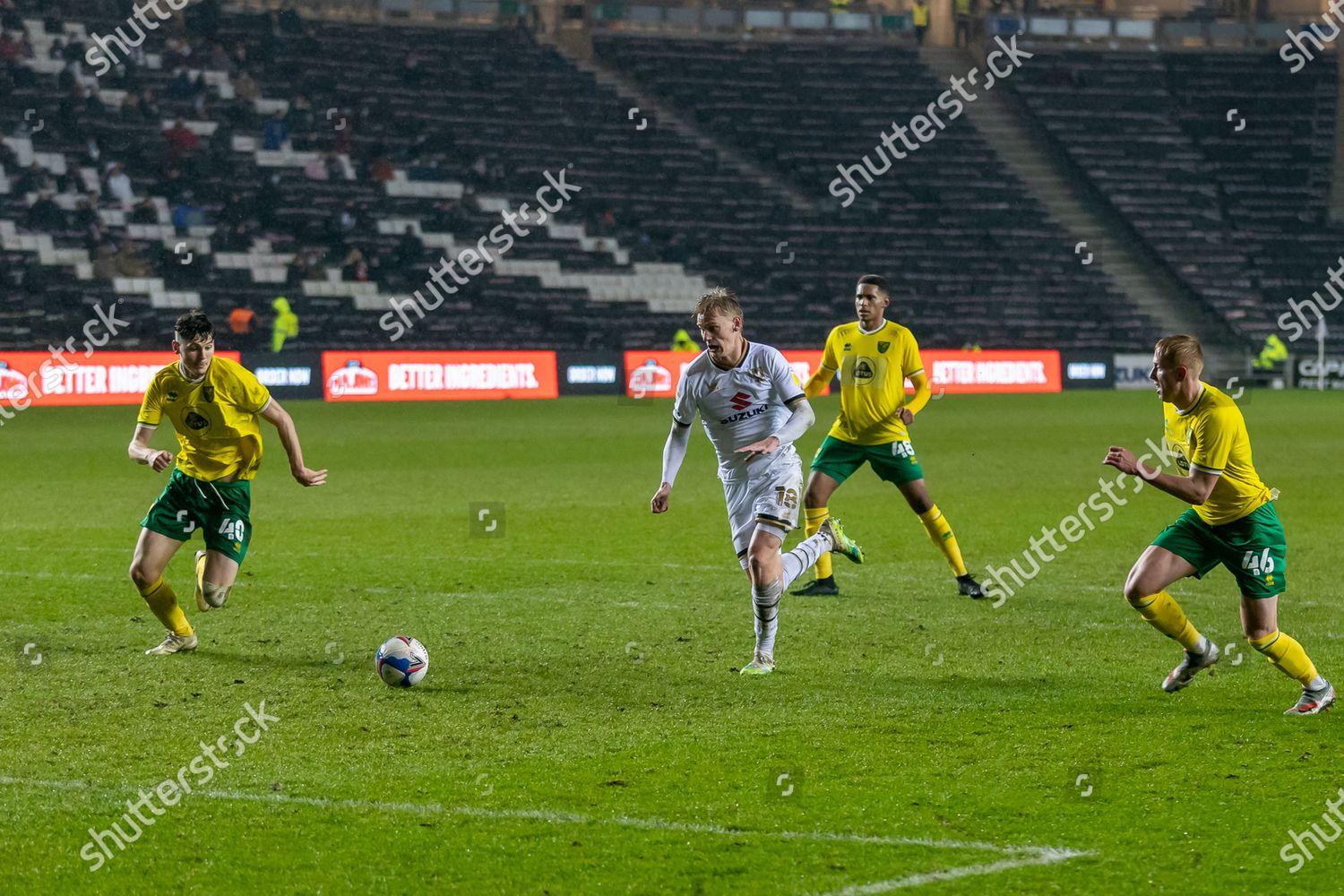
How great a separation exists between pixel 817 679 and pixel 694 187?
132 feet

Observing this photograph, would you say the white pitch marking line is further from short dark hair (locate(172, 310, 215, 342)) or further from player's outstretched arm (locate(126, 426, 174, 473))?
short dark hair (locate(172, 310, 215, 342))

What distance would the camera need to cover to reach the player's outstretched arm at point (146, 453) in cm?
890

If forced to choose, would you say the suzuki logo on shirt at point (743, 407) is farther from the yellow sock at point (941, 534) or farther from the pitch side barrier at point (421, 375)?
the pitch side barrier at point (421, 375)

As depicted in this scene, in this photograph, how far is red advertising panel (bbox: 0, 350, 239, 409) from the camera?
29938 millimetres

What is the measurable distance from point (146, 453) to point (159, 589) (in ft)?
2.41

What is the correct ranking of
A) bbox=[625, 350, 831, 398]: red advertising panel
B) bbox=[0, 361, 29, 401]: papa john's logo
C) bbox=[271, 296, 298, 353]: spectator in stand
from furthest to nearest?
bbox=[625, 350, 831, 398]: red advertising panel → bbox=[271, 296, 298, 353]: spectator in stand → bbox=[0, 361, 29, 401]: papa john's logo

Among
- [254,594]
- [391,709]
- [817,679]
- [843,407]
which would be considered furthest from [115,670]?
[843,407]

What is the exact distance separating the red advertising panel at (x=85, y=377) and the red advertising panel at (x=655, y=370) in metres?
8.91

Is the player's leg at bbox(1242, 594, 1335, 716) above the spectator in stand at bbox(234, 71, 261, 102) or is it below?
below
